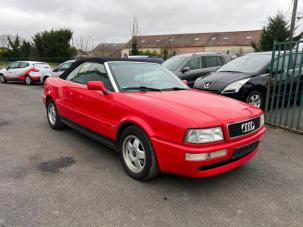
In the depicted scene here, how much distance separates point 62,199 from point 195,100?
1.97m

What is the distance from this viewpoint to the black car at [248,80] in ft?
19.9

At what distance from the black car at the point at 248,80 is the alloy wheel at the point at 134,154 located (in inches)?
141

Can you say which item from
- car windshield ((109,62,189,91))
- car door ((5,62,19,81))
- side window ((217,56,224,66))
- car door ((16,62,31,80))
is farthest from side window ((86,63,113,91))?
car door ((5,62,19,81))

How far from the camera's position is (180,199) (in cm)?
281

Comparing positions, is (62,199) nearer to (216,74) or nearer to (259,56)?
(216,74)

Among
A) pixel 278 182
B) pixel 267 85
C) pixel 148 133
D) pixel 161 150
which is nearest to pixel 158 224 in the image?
pixel 161 150

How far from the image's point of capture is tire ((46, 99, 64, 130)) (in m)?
5.12

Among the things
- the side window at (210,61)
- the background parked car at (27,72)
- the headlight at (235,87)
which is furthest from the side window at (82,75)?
the background parked car at (27,72)

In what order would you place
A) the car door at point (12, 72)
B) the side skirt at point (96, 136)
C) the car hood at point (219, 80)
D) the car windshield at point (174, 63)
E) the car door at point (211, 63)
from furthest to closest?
the car door at point (12, 72) → the car door at point (211, 63) → the car windshield at point (174, 63) → the car hood at point (219, 80) → the side skirt at point (96, 136)

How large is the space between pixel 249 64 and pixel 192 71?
224cm

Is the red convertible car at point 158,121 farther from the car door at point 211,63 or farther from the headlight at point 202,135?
the car door at point 211,63

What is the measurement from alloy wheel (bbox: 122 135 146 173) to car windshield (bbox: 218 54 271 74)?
4.58 metres

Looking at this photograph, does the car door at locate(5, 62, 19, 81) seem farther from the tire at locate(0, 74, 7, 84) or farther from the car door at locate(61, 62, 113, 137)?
the car door at locate(61, 62, 113, 137)

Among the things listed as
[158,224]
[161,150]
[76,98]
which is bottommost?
[158,224]
